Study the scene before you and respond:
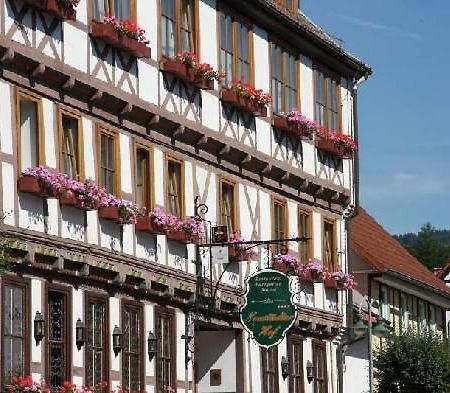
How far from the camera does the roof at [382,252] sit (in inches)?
2137

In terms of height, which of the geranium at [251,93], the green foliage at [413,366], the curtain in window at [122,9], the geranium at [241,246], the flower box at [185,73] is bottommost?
the green foliage at [413,366]

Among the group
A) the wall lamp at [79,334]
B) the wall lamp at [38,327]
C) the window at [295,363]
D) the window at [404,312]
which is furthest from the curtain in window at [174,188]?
the window at [404,312]

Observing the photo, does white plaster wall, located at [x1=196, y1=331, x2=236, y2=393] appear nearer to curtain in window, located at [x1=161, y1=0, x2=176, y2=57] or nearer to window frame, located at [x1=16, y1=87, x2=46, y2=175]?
curtain in window, located at [x1=161, y1=0, x2=176, y2=57]

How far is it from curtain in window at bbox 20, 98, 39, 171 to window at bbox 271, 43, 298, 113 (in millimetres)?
11894

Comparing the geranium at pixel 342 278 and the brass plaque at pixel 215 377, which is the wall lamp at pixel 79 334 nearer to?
the brass plaque at pixel 215 377

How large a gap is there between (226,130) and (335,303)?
8553mm

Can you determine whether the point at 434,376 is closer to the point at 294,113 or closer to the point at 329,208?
the point at 329,208

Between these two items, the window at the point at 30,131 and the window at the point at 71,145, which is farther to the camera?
the window at the point at 71,145

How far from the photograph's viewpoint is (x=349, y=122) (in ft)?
150

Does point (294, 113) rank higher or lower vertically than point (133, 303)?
higher

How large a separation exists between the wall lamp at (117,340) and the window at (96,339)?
0.87 feet

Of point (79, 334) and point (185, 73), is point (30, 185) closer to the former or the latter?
point (79, 334)

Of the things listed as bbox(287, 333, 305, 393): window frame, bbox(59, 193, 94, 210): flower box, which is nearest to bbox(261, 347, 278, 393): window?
bbox(287, 333, 305, 393): window frame

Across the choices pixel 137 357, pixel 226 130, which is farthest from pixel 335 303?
pixel 137 357
